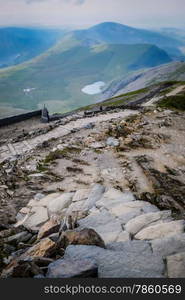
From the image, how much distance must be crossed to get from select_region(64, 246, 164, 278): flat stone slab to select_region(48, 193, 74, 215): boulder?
9.52ft

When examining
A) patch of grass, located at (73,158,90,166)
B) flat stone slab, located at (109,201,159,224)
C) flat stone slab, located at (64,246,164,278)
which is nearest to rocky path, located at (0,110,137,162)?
patch of grass, located at (73,158,90,166)

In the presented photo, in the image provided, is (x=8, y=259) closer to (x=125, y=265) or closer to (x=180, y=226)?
(x=125, y=265)

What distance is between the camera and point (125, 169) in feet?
37.2

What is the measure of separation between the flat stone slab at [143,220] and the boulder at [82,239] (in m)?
1.16

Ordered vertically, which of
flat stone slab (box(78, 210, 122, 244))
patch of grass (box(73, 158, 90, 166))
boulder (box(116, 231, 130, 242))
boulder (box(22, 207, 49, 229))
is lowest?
patch of grass (box(73, 158, 90, 166))

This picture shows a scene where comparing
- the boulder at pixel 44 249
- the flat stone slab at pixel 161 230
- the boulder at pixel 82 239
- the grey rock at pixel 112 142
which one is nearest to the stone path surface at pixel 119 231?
the flat stone slab at pixel 161 230

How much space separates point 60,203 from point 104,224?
1.96m

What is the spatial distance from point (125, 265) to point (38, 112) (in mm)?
25938

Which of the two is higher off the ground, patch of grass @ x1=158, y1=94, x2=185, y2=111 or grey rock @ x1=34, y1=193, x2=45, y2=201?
grey rock @ x1=34, y1=193, x2=45, y2=201

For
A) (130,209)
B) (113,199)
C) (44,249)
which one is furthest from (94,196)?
(44,249)

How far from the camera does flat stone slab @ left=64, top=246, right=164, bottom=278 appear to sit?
4.40 m

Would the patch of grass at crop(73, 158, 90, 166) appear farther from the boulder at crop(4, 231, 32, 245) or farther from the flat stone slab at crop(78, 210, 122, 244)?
the boulder at crop(4, 231, 32, 245)

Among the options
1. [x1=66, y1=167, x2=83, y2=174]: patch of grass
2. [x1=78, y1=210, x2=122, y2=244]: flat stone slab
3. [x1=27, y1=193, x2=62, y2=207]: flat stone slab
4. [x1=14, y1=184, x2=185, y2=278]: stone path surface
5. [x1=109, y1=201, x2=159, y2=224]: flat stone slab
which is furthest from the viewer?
[x1=66, y1=167, x2=83, y2=174]: patch of grass

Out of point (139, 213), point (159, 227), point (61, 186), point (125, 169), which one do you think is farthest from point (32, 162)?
point (159, 227)
